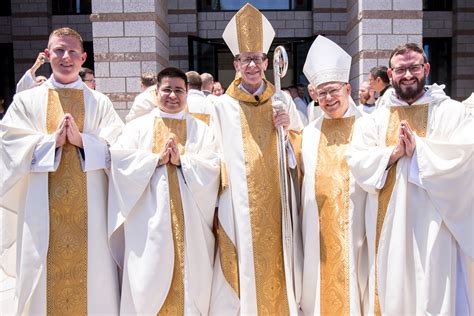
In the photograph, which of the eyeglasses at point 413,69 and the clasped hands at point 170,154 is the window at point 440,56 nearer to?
the eyeglasses at point 413,69

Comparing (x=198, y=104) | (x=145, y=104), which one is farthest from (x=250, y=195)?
(x=145, y=104)

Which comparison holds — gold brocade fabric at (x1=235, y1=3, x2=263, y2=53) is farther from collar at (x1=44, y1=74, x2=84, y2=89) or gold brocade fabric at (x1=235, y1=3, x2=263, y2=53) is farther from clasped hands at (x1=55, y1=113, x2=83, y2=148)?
clasped hands at (x1=55, y1=113, x2=83, y2=148)

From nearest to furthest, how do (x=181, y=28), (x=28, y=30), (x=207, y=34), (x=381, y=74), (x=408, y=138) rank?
(x=408, y=138) < (x=381, y=74) < (x=181, y=28) < (x=207, y=34) < (x=28, y=30)

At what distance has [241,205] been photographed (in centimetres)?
344

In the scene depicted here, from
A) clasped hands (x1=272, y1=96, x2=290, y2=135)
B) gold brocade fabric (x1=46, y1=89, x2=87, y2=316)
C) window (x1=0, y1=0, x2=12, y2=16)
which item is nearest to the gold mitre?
clasped hands (x1=272, y1=96, x2=290, y2=135)

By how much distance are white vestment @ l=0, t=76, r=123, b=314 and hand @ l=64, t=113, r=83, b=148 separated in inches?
1.5

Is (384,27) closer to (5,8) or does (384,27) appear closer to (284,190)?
(284,190)

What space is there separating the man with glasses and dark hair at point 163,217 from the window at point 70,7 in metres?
Result: 10.3

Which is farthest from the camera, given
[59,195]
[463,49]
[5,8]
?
[5,8]

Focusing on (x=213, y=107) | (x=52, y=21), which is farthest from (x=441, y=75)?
(x=213, y=107)

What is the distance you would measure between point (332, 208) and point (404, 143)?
68 centimetres

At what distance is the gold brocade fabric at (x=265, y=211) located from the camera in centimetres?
340

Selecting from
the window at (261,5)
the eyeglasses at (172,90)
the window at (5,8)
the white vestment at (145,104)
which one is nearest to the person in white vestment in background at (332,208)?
the eyeglasses at (172,90)

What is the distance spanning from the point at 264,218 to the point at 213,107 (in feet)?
3.06
